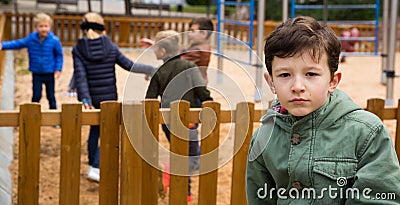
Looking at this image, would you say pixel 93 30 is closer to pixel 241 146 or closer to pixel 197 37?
pixel 197 37

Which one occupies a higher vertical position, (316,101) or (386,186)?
(316,101)

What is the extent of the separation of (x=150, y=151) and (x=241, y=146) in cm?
56

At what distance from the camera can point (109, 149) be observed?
3846 mm

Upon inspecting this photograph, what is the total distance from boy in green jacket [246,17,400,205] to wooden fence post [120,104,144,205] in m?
1.89

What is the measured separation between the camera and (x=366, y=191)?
5.90ft

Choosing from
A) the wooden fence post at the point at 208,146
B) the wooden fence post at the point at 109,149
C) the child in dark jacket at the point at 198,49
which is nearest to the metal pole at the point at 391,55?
the child in dark jacket at the point at 198,49

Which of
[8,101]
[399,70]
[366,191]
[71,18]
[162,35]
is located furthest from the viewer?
[71,18]

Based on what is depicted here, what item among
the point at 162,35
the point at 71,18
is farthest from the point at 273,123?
the point at 71,18

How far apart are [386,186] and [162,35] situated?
3.08 m

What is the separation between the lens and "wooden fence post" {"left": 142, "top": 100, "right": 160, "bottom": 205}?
379 cm

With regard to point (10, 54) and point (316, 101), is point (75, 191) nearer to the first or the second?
point (316, 101)

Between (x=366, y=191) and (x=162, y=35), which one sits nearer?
(x=366, y=191)

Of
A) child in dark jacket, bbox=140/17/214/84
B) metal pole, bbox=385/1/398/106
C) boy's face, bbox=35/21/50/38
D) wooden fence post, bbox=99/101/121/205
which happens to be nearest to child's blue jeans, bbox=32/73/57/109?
boy's face, bbox=35/21/50/38

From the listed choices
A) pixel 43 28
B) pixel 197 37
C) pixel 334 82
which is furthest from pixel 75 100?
pixel 334 82
